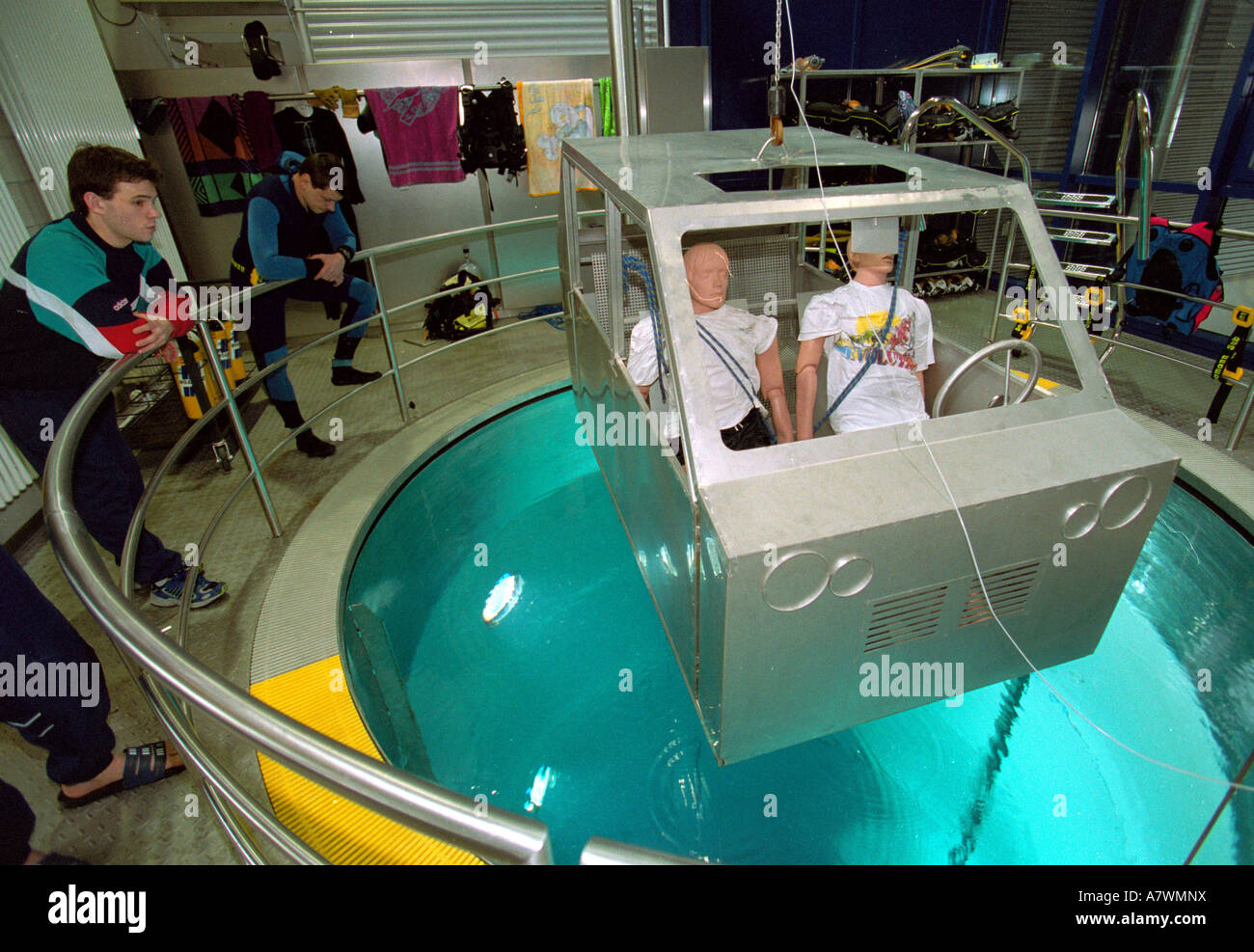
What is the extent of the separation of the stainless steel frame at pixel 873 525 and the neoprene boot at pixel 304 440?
245 centimetres

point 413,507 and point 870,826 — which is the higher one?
point 413,507

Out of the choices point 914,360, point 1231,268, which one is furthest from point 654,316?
point 1231,268

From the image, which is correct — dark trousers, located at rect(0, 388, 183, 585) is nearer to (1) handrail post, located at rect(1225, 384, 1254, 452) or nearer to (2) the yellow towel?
(2) the yellow towel

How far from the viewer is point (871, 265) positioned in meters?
2.11

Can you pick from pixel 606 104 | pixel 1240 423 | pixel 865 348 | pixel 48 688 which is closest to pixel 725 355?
pixel 865 348

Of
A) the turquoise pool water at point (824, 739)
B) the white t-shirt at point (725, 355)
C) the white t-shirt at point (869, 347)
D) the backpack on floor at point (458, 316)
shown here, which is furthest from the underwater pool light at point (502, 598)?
the backpack on floor at point (458, 316)

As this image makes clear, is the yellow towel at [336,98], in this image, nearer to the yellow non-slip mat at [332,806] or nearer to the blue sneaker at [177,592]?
the blue sneaker at [177,592]

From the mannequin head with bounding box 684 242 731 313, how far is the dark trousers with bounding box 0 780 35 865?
233cm

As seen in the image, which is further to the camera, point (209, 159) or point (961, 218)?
point (961, 218)

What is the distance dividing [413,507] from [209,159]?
374 cm

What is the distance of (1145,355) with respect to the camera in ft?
14.6

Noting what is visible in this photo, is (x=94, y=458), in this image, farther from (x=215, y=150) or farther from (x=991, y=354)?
(x=215, y=150)

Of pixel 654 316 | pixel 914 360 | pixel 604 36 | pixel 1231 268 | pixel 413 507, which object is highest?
pixel 604 36
